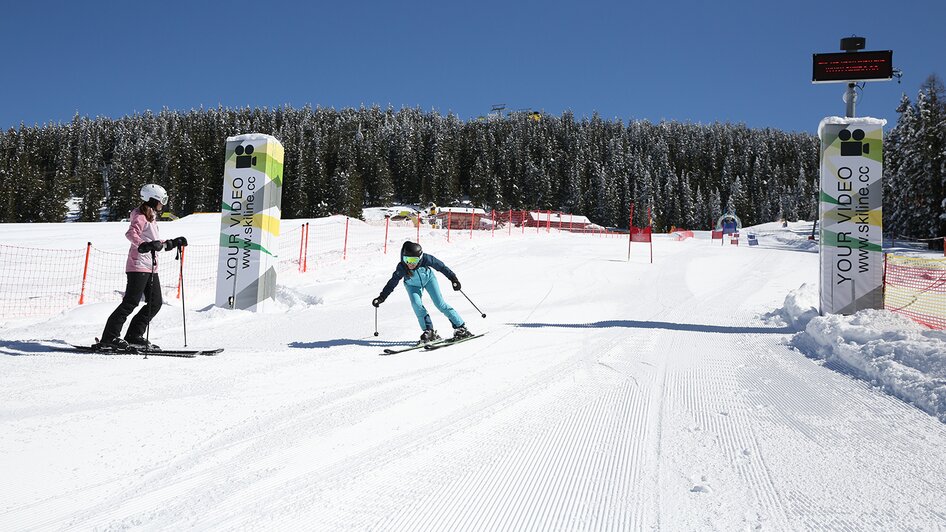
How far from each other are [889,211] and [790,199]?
6945 cm

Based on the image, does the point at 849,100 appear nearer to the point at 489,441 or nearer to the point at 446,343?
the point at 446,343

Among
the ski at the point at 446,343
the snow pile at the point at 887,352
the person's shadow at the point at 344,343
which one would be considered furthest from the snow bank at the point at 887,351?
the person's shadow at the point at 344,343

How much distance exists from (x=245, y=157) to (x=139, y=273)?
4.79 meters

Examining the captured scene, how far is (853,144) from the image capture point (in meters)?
8.82

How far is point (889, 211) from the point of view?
48.5 m

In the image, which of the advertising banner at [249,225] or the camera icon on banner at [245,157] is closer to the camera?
the advertising banner at [249,225]

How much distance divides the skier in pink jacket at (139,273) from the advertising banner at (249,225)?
3726mm

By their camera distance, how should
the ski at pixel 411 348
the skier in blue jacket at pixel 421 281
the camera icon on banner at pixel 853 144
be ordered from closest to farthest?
the ski at pixel 411 348 < the skier in blue jacket at pixel 421 281 < the camera icon on banner at pixel 853 144

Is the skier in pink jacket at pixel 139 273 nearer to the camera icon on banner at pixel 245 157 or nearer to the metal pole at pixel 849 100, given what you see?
the camera icon on banner at pixel 245 157

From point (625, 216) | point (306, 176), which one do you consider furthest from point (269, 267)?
point (625, 216)

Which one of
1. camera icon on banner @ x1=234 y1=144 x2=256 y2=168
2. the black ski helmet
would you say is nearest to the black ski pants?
the black ski helmet

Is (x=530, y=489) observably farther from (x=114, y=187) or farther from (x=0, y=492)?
(x=114, y=187)

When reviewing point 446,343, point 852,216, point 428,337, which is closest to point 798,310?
point 852,216

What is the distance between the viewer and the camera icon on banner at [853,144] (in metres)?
8.77
